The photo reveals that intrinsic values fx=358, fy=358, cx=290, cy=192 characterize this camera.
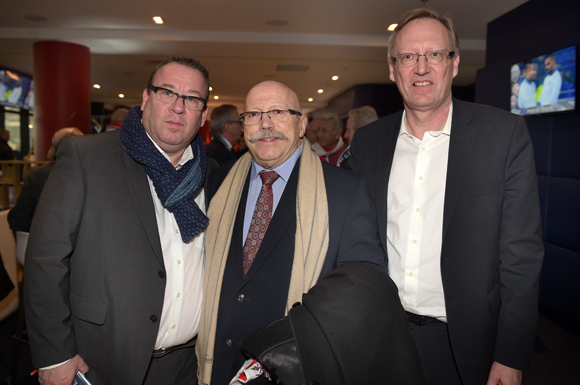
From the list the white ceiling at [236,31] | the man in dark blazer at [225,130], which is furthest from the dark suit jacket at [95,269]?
the white ceiling at [236,31]

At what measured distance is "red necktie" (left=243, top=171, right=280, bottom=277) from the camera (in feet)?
5.08

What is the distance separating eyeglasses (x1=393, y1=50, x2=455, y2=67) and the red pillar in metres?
7.97

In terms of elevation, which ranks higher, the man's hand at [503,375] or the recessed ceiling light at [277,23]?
the recessed ceiling light at [277,23]

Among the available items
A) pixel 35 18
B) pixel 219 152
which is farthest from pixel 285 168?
pixel 35 18

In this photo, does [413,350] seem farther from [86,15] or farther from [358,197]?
[86,15]

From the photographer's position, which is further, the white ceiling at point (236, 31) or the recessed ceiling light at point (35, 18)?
the recessed ceiling light at point (35, 18)

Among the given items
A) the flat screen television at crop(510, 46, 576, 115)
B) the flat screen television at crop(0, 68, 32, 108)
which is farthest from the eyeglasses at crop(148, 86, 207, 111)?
the flat screen television at crop(0, 68, 32, 108)

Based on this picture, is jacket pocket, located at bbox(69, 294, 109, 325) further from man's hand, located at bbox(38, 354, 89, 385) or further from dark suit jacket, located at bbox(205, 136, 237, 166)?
dark suit jacket, located at bbox(205, 136, 237, 166)

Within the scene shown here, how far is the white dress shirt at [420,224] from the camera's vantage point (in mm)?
1526

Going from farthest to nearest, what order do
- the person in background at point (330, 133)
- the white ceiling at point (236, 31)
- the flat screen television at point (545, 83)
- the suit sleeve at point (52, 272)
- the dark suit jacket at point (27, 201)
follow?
1. the white ceiling at point (236, 31)
2. the person in background at point (330, 133)
3. the flat screen television at point (545, 83)
4. the dark suit jacket at point (27, 201)
5. the suit sleeve at point (52, 272)

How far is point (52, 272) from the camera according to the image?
4.47ft

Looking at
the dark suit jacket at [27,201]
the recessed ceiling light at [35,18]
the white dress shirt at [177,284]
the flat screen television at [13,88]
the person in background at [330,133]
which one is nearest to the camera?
the white dress shirt at [177,284]

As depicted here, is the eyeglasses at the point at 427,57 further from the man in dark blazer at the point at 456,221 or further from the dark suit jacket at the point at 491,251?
the dark suit jacket at the point at 491,251

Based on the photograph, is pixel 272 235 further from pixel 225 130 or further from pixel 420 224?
pixel 225 130
